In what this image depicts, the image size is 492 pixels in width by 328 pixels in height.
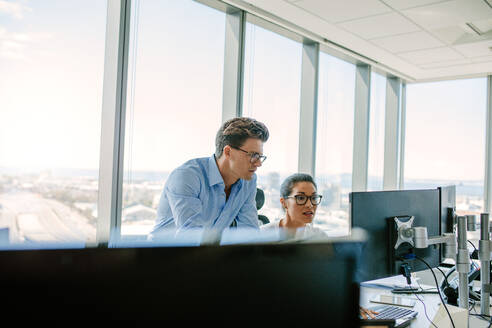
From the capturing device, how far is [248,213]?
198 cm

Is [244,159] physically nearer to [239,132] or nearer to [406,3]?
[239,132]

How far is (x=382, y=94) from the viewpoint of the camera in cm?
538

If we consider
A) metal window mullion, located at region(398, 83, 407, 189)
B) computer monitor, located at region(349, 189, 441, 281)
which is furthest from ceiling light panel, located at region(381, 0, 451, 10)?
metal window mullion, located at region(398, 83, 407, 189)

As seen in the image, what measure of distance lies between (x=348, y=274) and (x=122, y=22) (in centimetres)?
233

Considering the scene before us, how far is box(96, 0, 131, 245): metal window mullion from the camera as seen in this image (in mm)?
2527

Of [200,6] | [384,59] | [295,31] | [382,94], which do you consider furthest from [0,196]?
[382,94]

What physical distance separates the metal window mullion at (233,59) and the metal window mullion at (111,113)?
0.95 metres

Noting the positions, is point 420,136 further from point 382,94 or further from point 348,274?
point 348,274

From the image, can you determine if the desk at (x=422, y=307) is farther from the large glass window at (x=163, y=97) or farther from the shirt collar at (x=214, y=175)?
the large glass window at (x=163, y=97)

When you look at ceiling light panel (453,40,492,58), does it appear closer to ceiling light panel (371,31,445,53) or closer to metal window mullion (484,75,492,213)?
ceiling light panel (371,31,445,53)

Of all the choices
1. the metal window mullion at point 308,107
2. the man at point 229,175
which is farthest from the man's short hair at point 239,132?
the metal window mullion at point 308,107

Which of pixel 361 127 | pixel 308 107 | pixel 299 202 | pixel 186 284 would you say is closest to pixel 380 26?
pixel 308 107

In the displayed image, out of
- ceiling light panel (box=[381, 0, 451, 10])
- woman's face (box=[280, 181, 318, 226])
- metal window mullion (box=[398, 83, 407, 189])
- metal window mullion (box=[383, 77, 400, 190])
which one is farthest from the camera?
metal window mullion (box=[398, 83, 407, 189])

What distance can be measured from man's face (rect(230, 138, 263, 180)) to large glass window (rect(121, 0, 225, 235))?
0.91 metres
